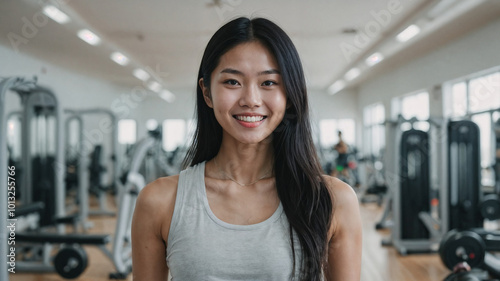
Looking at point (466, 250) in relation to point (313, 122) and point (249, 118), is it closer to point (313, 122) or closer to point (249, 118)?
point (313, 122)

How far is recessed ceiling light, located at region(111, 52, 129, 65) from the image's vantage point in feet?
18.8

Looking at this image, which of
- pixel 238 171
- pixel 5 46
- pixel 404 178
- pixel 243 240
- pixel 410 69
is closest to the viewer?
pixel 243 240

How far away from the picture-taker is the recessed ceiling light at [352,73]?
23.3 feet

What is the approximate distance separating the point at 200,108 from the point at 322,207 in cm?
34

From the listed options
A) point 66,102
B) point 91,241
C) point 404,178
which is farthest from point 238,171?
point 66,102

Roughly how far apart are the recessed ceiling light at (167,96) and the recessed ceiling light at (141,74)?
1.98m

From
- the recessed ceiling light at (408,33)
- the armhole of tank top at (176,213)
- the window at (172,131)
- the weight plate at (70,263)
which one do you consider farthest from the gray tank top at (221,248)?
the window at (172,131)

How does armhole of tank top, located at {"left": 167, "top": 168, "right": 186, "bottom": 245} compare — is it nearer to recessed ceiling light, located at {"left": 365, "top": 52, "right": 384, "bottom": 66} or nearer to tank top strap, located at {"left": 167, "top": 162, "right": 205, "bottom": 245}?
tank top strap, located at {"left": 167, "top": 162, "right": 205, "bottom": 245}

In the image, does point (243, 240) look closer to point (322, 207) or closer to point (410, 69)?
point (322, 207)

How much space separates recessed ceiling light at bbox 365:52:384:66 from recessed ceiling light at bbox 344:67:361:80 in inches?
23.7

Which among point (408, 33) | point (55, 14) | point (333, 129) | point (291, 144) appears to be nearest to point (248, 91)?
point (291, 144)

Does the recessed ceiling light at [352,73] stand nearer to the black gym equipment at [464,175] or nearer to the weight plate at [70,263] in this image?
the black gym equipment at [464,175]

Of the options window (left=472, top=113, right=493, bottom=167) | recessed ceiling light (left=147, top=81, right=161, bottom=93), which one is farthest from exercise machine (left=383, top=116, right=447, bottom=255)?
recessed ceiling light (left=147, top=81, right=161, bottom=93)

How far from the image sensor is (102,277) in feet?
9.86
